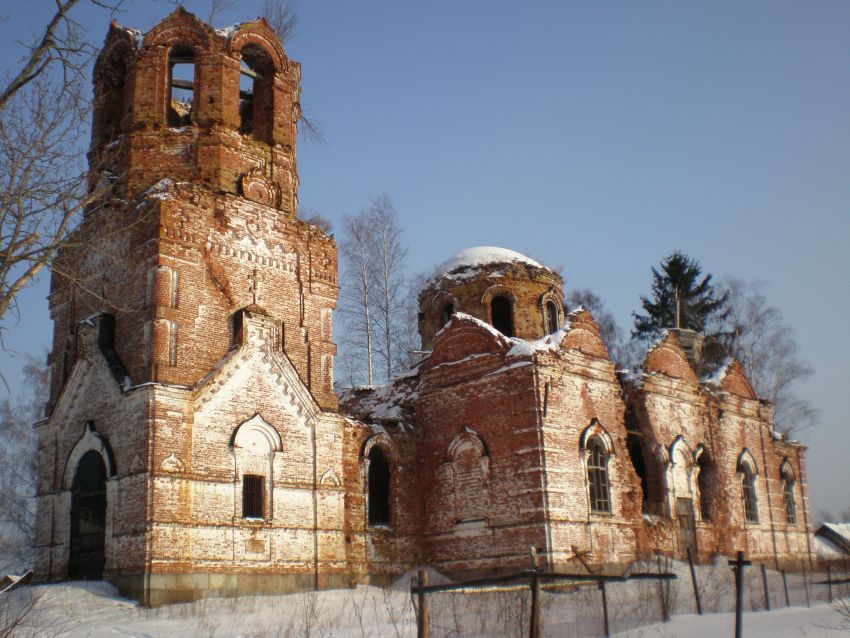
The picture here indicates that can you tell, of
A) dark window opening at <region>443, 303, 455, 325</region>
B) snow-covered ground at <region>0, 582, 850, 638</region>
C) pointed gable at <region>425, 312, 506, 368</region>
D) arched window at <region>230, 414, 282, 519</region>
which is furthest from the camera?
dark window opening at <region>443, 303, 455, 325</region>

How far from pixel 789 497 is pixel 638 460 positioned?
25.0 ft

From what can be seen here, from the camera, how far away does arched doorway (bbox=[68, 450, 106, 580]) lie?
15.2 m

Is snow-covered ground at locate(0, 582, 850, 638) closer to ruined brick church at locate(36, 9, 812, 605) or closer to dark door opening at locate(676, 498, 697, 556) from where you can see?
ruined brick church at locate(36, 9, 812, 605)

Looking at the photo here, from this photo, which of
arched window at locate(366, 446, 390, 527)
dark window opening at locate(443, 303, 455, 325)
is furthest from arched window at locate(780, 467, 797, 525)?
arched window at locate(366, 446, 390, 527)

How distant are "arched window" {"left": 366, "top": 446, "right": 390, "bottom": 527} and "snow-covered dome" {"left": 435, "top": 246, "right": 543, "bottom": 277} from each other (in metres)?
5.90

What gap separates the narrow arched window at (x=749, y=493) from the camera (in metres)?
23.4

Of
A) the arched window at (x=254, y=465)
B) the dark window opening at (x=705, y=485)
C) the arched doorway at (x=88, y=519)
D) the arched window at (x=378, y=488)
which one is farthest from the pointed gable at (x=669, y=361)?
the arched doorway at (x=88, y=519)

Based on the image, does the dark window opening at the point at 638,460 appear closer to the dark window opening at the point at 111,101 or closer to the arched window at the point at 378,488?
the arched window at the point at 378,488

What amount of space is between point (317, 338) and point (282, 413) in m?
1.93

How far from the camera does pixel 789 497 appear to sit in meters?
25.8

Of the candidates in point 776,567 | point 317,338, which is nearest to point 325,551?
point 317,338

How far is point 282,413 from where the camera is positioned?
16.5m

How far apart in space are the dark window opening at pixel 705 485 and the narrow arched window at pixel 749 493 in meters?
1.79

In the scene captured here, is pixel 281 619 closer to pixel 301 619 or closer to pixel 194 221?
pixel 301 619
